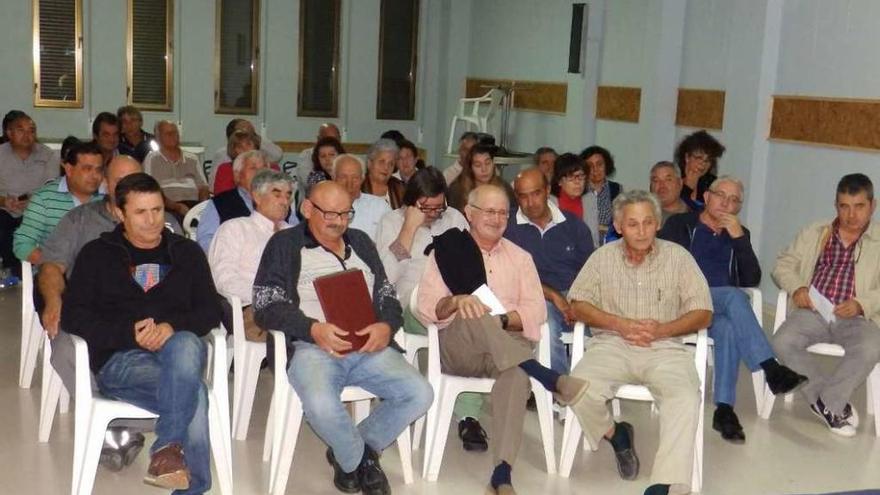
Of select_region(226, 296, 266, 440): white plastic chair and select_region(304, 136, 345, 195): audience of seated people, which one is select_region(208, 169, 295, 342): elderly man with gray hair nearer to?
select_region(226, 296, 266, 440): white plastic chair

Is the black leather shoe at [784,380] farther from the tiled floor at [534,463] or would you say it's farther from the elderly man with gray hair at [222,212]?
the elderly man with gray hair at [222,212]

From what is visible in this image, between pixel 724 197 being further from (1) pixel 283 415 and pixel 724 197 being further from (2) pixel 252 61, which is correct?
(2) pixel 252 61

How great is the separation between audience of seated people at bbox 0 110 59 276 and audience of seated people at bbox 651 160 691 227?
394cm

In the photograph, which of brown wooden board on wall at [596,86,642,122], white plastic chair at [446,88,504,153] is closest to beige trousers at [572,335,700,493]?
brown wooden board on wall at [596,86,642,122]

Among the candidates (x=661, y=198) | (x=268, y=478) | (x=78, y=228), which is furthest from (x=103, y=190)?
(x=661, y=198)

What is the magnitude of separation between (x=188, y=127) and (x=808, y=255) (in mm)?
7382

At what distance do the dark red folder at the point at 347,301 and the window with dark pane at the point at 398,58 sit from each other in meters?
8.17

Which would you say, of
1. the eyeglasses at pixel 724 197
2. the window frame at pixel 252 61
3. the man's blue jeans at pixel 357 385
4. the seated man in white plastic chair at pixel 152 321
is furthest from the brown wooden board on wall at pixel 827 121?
the window frame at pixel 252 61

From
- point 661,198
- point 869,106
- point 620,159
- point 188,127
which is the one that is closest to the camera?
point 661,198

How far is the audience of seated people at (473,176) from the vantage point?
5.39 metres

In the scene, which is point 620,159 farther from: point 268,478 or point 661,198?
point 268,478

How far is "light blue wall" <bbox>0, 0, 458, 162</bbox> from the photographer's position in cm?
1005

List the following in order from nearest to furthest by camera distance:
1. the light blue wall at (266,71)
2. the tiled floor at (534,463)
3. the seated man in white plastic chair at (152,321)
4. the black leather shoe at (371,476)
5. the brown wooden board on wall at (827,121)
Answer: the seated man in white plastic chair at (152,321) < the black leather shoe at (371,476) < the tiled floor at (534,463) < the brown wooden board on wall at (827,121) < the light blue wall at (266,71)

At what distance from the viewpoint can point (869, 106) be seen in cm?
595
